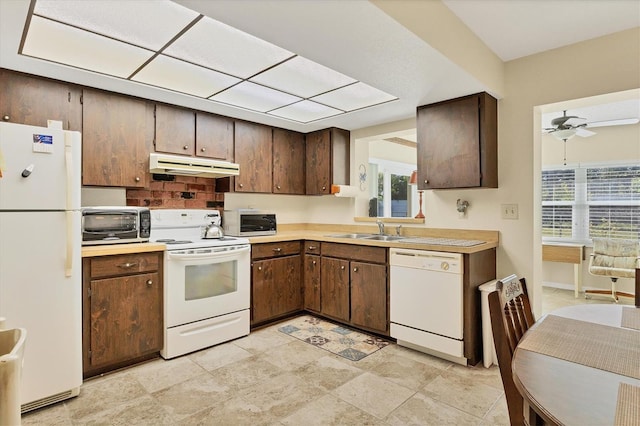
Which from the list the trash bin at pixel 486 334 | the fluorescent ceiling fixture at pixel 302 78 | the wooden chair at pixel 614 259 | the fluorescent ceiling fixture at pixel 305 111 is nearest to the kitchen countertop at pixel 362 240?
the trash bin at pixel 486 334

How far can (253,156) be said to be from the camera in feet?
12.7

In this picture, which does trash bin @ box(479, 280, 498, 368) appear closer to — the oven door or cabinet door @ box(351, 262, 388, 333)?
cabinet door @ box(351, 262, 388, 333)

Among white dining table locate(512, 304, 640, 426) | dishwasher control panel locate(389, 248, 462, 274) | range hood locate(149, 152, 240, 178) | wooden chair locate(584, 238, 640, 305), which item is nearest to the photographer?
white dining table locate(512, 304, 640, 426)

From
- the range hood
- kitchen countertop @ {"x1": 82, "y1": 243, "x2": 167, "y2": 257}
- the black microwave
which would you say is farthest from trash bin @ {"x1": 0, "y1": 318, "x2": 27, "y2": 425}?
the range hood

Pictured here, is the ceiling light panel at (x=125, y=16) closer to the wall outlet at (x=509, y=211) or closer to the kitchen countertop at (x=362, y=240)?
the kitchen countertop at (x=362, y=240)

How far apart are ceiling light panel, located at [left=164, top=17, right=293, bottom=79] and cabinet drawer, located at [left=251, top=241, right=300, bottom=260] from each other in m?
1.64

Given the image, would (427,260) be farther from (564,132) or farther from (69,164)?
(69,164)

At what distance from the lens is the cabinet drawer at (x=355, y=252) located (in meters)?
3.14

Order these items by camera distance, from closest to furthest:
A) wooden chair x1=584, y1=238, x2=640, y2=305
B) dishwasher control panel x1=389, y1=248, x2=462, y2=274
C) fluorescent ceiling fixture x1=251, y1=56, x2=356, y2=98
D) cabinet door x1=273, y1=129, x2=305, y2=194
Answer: fluorescent ceiling fixture x1=251, y1=56, x2=356, y2=98 → dishwasher control panel x1=389, y1=248, x2=462, y2=274 → cabinet door x1=273, y1=129, x2=305, y2=194 → wooden chair x1=584, y1=238, x2=640, y2=305

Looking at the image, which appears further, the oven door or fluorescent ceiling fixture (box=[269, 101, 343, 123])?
fluorescent ceiling fixture (box=[269, 101, 343, 123])

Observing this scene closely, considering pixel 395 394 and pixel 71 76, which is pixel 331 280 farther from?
pixel 71 76

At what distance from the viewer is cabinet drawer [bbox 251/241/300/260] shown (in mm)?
3439

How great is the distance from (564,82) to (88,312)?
154 inches

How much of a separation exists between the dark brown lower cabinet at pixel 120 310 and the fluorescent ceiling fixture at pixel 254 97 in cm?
151
